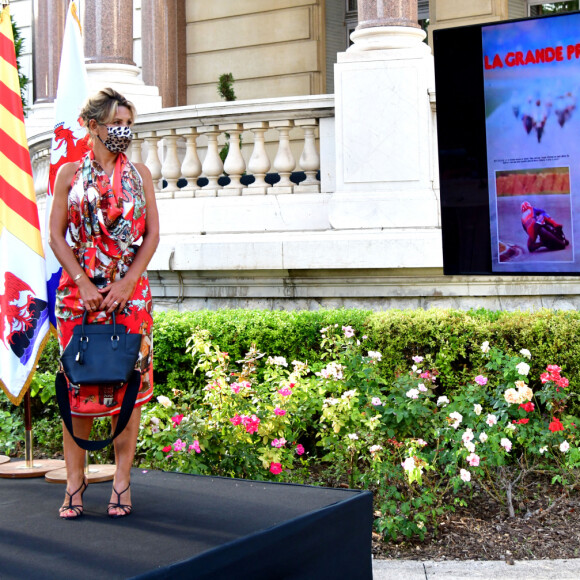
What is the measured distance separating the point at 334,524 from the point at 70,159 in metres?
2.45

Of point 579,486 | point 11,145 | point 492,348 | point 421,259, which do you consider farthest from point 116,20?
point 579,486

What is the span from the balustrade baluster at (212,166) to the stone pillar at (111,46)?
135 cm

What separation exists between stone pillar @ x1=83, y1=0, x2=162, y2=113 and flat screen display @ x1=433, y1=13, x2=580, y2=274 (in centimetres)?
617

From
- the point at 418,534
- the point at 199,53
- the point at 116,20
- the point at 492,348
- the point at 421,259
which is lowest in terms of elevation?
the point at 418,534

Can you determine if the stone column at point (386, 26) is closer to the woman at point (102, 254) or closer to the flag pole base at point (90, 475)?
the woman at point (102, 254)

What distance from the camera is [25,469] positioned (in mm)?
4809

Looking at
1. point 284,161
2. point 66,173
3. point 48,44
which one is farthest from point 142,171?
point 48,44

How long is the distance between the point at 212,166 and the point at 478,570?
19.5ft

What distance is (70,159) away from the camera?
4.90m

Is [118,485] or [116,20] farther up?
[116,20]

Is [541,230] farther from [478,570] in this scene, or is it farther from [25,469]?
[25,469]

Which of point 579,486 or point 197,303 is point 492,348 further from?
point 197,303

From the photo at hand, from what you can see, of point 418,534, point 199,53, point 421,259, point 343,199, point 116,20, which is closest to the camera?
point 418,534

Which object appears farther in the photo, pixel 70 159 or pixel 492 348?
pixel 492 348
